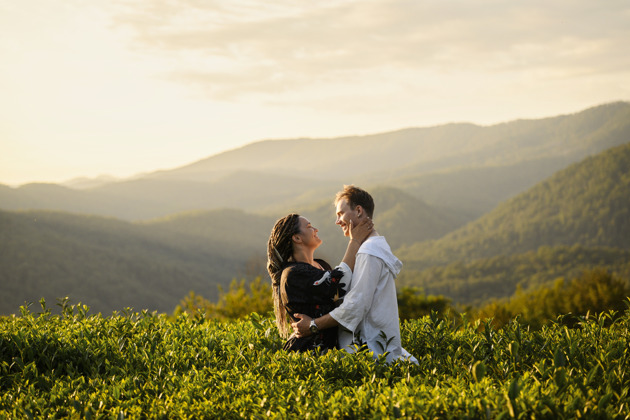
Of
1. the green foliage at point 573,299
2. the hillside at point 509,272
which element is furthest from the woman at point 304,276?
the hillside at point 509,272

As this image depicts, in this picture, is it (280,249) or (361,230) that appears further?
(280,249)

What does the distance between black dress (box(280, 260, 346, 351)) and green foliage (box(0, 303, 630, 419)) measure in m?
0.41

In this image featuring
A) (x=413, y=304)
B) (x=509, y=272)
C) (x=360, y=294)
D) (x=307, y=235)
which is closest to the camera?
(x=360, y=294)

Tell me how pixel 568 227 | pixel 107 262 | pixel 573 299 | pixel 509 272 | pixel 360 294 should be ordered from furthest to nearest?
pixel 568 227 → pixel 509 272 → pixel 107 262 → pixel 573 299 → pixel 360 294

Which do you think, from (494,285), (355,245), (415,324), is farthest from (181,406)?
(494,285)

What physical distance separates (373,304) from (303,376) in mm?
919

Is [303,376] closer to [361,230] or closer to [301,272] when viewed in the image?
[301,272]

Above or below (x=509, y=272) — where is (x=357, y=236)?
above

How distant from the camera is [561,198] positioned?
199 meters

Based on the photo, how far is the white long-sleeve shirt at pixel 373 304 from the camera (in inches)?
193

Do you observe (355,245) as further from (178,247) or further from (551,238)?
(551,238)

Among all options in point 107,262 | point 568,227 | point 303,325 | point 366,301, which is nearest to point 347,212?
point 366,301

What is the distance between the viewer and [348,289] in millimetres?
5227

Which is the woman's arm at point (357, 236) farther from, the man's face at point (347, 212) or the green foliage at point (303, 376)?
the green foliage at point (303, 376)
